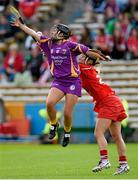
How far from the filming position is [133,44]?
26016 mm

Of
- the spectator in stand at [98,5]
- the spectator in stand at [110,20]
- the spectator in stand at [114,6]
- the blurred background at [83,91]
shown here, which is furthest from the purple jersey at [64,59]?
the spectator in stand at [98,5]

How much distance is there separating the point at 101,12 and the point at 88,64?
13.4 m

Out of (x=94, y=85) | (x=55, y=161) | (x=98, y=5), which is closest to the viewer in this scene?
(x=94, y=85)

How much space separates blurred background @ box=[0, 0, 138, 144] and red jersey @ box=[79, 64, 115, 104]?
10.0 m

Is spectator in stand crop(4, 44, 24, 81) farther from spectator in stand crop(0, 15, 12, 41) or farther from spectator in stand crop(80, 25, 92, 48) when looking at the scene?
spectator in stand crop(80, 25, 92, 48)

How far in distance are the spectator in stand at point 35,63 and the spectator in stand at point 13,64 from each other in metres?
0.26

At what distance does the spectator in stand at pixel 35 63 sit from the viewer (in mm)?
27000

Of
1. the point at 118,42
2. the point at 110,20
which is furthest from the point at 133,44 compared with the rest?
the point at 110,20

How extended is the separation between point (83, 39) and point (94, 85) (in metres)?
12.1

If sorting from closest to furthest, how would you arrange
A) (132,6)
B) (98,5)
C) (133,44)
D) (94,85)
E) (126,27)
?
1. (94,85)
2. (133,44)
3. (126,27)
4. (132,6)
5. (98,5)

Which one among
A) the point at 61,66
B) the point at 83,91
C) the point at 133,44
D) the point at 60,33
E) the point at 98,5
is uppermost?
the point at 60,33

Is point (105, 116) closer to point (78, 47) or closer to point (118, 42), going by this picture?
point (78, 47)

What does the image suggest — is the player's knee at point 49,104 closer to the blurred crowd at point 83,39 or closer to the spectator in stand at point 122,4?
the blurred crowd at point 83,39

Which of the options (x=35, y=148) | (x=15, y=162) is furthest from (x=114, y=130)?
(x=35, y=148)
